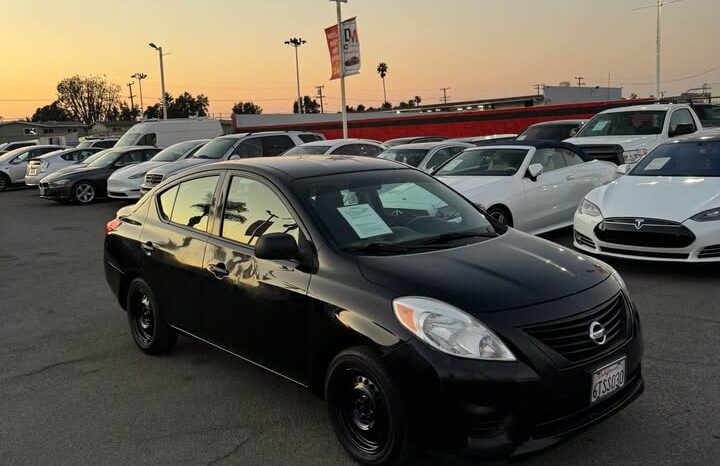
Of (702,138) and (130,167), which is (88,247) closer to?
(130,167)

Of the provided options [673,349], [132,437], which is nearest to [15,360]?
[132,437]

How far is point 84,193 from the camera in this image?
1817cm

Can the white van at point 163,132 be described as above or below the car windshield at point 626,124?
above

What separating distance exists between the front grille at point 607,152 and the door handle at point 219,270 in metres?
10.1

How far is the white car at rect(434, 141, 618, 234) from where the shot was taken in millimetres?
9141

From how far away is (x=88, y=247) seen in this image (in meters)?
11.0

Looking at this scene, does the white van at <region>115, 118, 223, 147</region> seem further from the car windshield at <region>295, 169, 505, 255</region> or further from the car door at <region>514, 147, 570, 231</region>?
the car windshield at <region>295, 169, 505, 255</region>

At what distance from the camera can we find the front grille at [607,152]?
1256 cm

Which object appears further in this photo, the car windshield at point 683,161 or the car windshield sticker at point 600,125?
the car windshield sticker at point 600,125

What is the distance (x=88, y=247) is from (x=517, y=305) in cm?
953

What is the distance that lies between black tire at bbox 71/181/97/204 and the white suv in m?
3.29

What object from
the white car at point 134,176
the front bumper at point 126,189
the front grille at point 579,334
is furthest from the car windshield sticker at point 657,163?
the front bumper at point 126,189

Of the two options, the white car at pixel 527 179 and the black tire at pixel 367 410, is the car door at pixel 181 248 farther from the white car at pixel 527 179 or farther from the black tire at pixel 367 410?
the white car at pixel 527 179

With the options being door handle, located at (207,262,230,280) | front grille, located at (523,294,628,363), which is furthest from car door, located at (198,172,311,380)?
front grille, located at (523,294,628,363)
